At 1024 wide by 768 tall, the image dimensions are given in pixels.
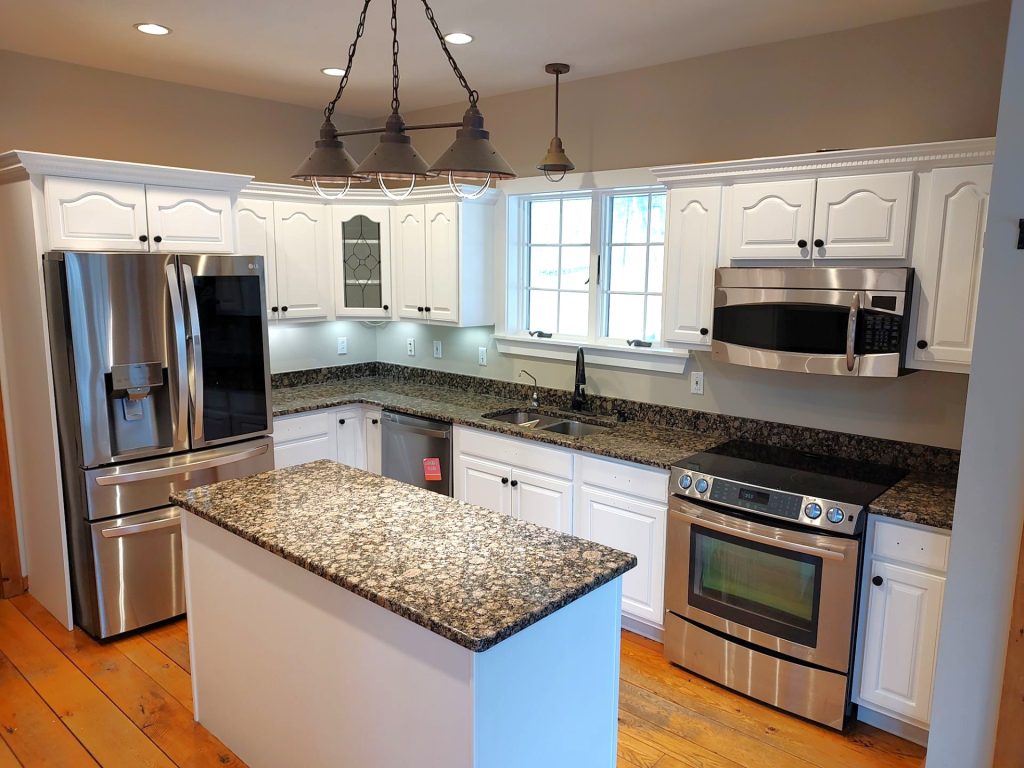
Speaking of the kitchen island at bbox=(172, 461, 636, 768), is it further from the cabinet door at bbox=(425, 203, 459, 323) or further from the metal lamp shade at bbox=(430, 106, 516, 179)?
the cabinet door at bbox=(425, 203, 459, 323)

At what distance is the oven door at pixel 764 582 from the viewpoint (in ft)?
8.53

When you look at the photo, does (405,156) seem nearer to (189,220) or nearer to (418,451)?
(189,220)

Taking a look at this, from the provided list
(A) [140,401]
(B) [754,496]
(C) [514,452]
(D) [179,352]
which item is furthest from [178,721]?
(B) [754,496]

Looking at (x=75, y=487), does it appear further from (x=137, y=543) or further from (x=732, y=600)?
(x=732, y=600)

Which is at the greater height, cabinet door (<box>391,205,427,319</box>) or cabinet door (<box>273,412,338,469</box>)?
cabinet door (<box>391,205,427,319</box>)

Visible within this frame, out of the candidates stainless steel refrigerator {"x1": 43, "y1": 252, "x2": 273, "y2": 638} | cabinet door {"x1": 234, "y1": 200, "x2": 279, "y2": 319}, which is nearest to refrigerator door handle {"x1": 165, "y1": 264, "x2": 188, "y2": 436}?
stainless steel refrigerator {"x1": 43, "y1": 252, "x2": 273, "y2": 638}

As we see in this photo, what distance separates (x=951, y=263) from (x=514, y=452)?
2031mm

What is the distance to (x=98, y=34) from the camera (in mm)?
3070

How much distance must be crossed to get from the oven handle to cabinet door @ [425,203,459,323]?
190 cm

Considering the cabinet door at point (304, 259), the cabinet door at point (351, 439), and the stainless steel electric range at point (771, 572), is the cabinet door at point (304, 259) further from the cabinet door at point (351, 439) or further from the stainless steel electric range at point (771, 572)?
the stainless steel electric range at point (771, 572)

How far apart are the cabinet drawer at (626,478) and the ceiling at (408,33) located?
6.05 ft

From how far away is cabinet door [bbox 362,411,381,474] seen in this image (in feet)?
14.2

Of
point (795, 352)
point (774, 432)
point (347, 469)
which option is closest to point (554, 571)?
point (347, 469)

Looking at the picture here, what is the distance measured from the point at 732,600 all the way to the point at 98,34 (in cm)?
357
